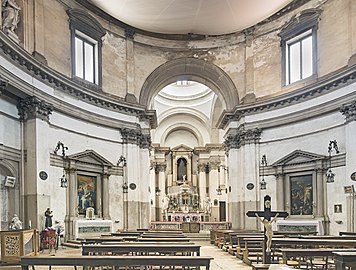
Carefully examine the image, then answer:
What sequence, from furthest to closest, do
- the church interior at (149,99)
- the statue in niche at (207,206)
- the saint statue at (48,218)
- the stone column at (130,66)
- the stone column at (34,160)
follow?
the statue in niche at (207,206), the stone column at (130,66), the church interior at (149,99), the saint statue at (48,218), the stone column at (34,160)

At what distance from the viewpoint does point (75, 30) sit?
2111 cm

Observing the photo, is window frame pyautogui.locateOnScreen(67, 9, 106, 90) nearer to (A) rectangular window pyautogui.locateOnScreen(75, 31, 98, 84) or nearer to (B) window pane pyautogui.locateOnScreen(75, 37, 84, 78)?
(A) rectangular window pyautogui.locateOnScreen(75, 31, 98, 84)

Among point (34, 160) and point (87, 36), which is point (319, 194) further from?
point (87, 36)

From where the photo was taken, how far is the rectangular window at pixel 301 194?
2100 centimetres

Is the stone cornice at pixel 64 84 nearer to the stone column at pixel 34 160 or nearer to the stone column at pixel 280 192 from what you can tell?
→ the stone column at pixel 34 160

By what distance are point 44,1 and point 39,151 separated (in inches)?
263

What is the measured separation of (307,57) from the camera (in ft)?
72.3

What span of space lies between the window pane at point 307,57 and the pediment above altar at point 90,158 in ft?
36.8

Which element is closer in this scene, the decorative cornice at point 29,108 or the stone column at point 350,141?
the decorative cornice at point 29,108

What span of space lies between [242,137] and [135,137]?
243 inches

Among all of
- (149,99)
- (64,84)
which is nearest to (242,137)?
(149,99)

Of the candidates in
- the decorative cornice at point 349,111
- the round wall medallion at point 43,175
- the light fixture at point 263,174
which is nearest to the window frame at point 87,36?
the round wall medallion at point 43,175

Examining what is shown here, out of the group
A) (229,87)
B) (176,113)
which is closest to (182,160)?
(176,113)

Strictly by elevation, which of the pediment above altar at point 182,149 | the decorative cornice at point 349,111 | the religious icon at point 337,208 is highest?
the decorative cornice at point 349,111
